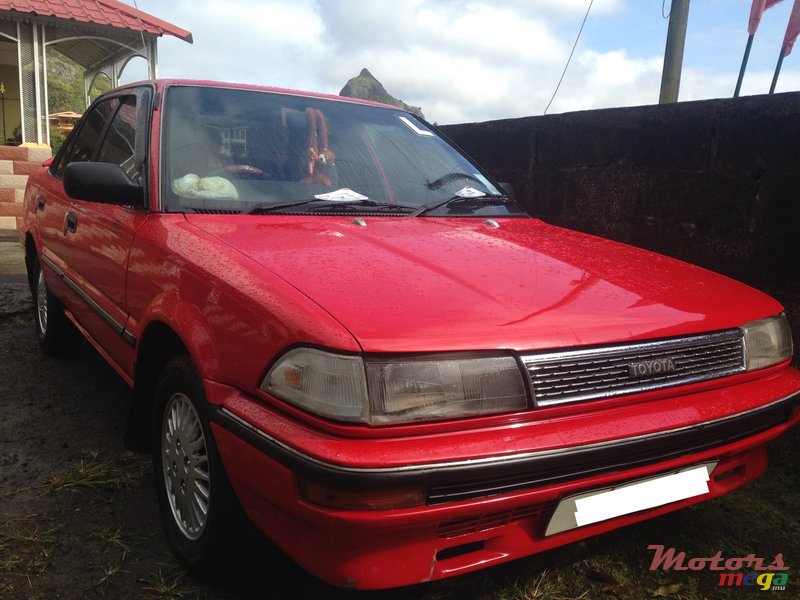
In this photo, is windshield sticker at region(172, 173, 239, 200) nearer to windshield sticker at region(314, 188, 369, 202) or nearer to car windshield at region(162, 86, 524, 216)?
car windshield at region(162, 86, 524, 216)

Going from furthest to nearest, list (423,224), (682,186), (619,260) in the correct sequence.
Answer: (682,186), (423,224), (619,260)

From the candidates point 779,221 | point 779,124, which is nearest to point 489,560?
point 779,221

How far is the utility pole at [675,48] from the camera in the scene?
5.24 m

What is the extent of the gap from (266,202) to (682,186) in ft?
7.66

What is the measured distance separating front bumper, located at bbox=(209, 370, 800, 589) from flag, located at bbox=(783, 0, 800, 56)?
4403mm

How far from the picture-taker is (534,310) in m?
1.79

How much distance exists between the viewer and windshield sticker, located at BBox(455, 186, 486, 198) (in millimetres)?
2977

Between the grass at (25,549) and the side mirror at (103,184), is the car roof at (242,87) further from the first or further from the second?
the grass at (25,549)

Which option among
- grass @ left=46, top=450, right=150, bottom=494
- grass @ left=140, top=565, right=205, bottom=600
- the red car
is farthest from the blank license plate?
grass @ left=46, top=450, right=150, bottom=494

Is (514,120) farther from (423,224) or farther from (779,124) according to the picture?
(423,224)

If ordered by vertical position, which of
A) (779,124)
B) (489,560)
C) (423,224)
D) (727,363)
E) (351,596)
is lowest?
(351,596)

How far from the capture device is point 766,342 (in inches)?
84.4

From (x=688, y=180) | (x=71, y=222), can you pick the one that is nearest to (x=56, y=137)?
(x=71, y=222)

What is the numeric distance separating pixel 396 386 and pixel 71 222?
2520 millimetres
